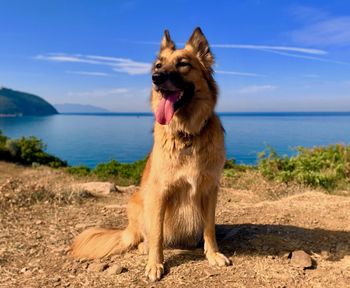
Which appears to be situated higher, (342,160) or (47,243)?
(342,160)

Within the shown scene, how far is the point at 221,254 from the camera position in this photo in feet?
12.6

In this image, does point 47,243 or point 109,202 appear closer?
point 47,243

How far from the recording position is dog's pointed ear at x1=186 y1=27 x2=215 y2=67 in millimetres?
3979

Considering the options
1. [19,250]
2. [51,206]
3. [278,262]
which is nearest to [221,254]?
[278,262]

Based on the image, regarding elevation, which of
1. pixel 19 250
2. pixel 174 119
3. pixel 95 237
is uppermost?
pixel 174 119

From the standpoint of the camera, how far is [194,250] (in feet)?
13.7

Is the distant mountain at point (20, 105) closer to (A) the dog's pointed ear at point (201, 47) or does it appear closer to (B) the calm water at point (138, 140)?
(B) the calm water at point (138, 140)

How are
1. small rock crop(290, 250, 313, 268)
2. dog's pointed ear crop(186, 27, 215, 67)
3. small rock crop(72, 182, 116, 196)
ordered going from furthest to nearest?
small rock crop(72, 182, 116, 196)
dog's pointed ear crop(186, 27, 215, 67)
small rock crop(290, 250, 313, 268)

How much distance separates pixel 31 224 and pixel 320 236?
4051 millimetres

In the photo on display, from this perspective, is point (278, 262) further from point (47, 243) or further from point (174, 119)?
point (47, 243)

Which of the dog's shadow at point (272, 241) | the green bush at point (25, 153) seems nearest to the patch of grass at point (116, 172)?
the green bush at point (25, 153)

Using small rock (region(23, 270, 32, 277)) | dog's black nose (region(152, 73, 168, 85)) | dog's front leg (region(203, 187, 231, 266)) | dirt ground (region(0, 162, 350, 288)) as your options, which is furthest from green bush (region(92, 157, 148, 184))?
dog's black nose (region(152, 73, 168, 85))

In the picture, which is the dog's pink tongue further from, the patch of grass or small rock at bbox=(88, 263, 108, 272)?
the patch of grass

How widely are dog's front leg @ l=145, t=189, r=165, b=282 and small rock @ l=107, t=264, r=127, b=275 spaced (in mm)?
277
